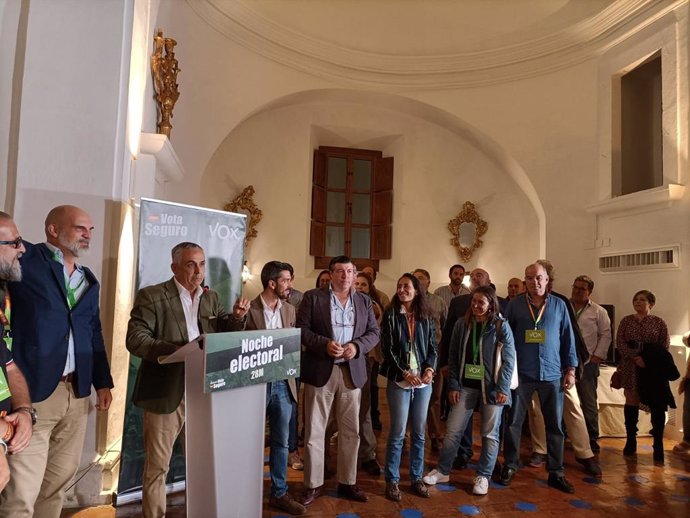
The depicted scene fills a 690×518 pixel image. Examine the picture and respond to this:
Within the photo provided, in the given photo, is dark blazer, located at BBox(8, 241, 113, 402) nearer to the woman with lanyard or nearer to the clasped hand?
the clasped hand

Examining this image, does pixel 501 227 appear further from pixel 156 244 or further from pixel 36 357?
pixel 36 357

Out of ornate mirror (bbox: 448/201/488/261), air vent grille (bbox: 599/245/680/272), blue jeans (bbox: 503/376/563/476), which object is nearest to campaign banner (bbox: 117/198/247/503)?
blue jeans (bbox: 503/376/563/476)

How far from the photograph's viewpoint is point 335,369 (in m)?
3.14

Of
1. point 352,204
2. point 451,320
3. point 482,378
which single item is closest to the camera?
point 482,378

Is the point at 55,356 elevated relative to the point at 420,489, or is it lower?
elevated

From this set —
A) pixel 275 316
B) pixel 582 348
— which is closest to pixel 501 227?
pixel 582 348

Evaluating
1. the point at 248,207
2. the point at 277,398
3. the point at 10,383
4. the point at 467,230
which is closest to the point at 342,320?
the point at 277,398

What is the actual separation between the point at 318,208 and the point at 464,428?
531 centimetres

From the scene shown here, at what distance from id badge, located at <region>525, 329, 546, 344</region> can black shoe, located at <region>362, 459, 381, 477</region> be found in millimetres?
1420

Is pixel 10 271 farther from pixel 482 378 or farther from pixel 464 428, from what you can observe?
pixel 464 428

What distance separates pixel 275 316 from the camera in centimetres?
318

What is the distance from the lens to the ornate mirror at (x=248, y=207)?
7.45 metres

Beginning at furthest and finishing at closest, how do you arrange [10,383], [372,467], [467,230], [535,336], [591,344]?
1. [467,230]
2. [591,344]
3. [372,467]
4. [535,336]
5. [10,383]

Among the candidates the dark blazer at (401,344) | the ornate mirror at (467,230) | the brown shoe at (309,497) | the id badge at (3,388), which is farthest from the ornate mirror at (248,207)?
the id badge at (3,388)
